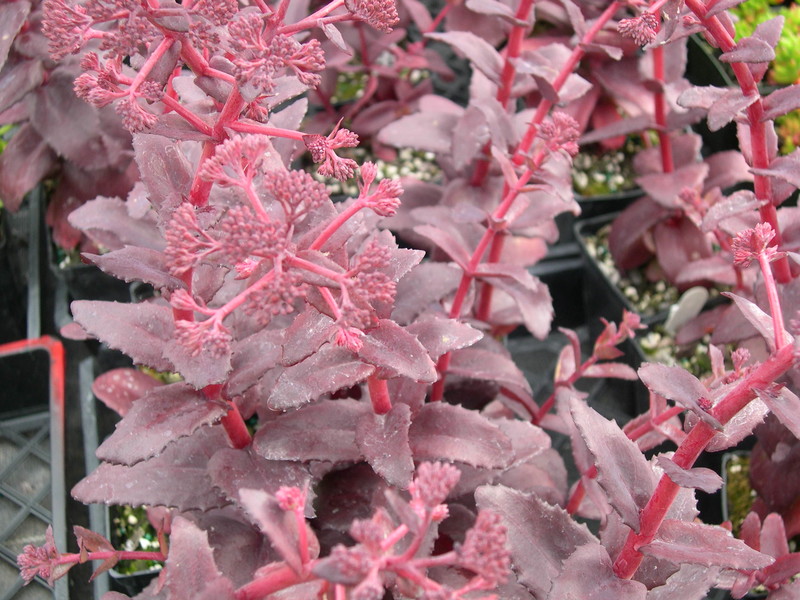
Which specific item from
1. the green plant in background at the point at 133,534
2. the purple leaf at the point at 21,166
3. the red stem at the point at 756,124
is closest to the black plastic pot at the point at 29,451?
the green plant in background at the point at 133,534

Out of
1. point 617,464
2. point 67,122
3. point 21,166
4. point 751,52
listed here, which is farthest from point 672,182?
point 21,166

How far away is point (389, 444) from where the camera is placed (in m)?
0.74

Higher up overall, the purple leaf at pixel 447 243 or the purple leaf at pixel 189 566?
the purple leaf at pixel 447 243

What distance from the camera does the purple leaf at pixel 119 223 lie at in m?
0.91

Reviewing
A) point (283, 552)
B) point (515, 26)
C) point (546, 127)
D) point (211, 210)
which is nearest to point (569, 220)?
point (515, 26)

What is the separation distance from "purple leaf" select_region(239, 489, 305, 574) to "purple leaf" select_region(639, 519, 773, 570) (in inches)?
13.1

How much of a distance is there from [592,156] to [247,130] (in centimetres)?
138

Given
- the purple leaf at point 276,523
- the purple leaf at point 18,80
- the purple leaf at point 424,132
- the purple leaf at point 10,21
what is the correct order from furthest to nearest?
the purple leaf at point 424,132, the purple leaf at point 18,80, the purple leaf at point 10,21, the purple leaf at point 276,523

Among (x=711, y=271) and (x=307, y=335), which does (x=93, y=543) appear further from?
(x=711, y=271)

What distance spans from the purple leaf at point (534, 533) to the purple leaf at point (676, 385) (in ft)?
0.63

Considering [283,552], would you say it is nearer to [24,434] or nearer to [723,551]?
[723,551]

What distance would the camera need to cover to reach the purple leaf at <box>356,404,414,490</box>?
28.3 inches

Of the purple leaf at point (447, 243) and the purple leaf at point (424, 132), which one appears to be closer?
the purple leaf at point (447, 243)

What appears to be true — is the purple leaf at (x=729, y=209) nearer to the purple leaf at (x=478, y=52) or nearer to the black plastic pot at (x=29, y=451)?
the purple leaf at (x=478, y=52)
